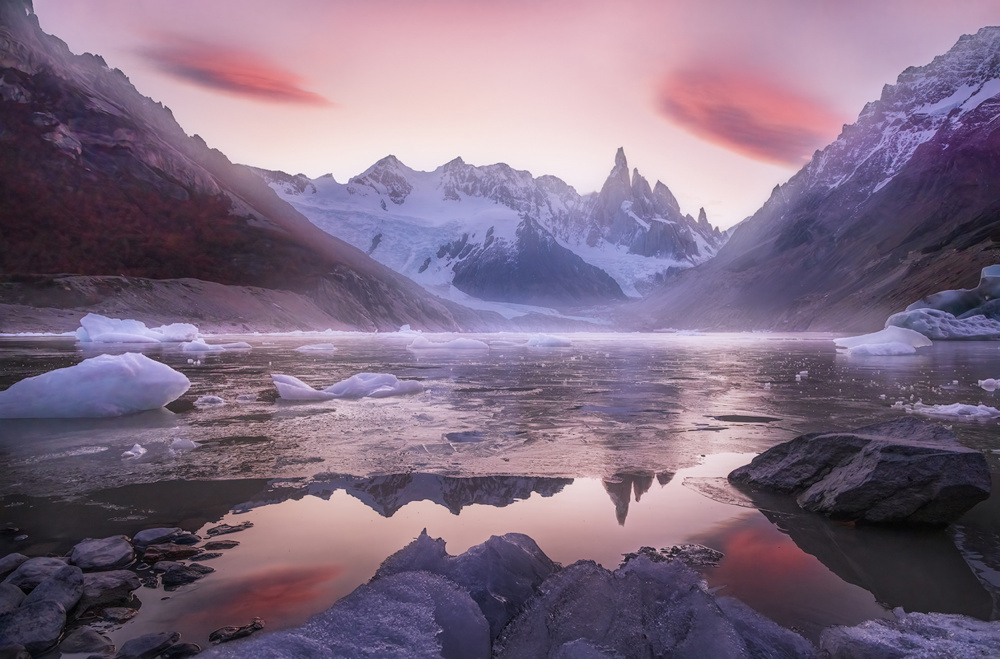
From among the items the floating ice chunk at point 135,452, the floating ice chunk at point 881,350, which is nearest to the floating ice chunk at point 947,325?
the floating ice chunk at point 881,350

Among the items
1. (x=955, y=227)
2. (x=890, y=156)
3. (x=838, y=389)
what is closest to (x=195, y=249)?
(x=838, y=389)

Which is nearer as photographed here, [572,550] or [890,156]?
[572,550]

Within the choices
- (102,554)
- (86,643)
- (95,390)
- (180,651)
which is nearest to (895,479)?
(180,651)

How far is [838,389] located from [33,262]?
3978 inches

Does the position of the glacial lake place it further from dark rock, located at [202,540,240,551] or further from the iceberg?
the iceberg

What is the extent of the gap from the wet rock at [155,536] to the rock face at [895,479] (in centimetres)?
640

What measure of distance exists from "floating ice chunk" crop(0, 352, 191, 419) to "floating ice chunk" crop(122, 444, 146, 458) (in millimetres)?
3761

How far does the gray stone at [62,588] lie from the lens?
3719mm

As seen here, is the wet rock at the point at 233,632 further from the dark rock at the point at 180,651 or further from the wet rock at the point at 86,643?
the wet rock at the point at 86,643

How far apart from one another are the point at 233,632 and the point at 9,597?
151cm

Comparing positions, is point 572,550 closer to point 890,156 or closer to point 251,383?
point 251,383

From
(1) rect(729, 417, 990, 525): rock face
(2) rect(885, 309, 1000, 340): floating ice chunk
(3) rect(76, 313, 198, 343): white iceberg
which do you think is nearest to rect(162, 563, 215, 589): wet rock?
(1) rect(729, 417, 990, 525): rock face

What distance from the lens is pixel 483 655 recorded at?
11.0 ft

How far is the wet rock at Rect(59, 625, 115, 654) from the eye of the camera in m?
3.34
